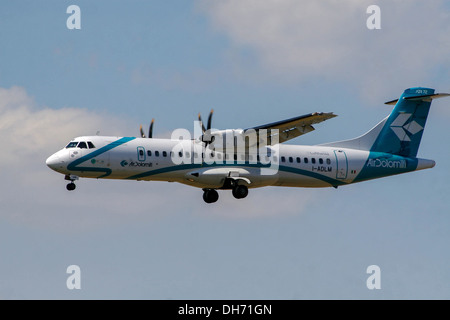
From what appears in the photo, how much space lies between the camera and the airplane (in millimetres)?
32625

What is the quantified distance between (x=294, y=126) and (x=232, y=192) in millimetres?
3676

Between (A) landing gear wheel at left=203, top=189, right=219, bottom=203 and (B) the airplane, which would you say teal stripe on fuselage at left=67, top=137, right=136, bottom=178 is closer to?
(B) the airplane

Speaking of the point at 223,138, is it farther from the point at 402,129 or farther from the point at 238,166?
the point at 402,129

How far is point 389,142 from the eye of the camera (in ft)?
122

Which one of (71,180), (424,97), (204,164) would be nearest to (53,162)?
(71,180)

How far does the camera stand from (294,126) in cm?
3356

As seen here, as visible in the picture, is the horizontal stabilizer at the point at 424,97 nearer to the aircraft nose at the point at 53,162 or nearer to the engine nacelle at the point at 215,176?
the engine nacelle at the point at 215,176

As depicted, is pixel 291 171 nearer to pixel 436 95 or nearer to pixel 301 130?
pixel 301 130

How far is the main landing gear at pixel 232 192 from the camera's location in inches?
1356

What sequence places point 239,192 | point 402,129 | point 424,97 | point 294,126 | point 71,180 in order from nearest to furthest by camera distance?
point 71,180 → point 294,126 → point 239,192 → point 424,97 → point 402,129

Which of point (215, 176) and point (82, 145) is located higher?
point (82, 145)

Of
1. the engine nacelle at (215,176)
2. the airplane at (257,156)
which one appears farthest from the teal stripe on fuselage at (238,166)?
the engine nacelle at (215,176)

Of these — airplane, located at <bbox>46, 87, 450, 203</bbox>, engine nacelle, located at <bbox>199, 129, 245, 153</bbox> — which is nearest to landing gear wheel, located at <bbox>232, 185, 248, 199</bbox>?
airplane, located at <bbox>46, 87, 450, 203</bbox>

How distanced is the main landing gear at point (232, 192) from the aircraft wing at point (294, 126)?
2.13m
